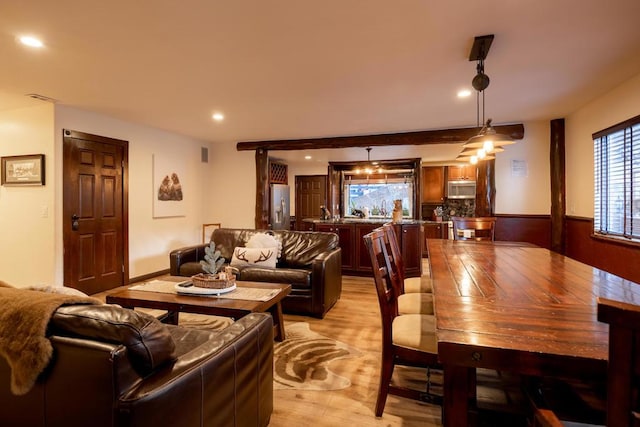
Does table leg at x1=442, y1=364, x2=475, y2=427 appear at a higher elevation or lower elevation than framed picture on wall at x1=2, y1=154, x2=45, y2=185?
lower

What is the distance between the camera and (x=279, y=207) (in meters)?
7.53

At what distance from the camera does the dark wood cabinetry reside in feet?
17.3

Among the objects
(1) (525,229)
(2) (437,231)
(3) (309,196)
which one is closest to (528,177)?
(1) (525,229)

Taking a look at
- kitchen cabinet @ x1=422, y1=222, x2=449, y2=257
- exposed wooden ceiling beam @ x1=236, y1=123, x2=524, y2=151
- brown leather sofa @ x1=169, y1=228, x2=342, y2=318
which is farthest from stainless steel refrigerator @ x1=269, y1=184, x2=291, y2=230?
kitchen cabinet @ x1=422, y1=222, x2=449, y2=257

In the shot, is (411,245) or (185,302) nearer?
(185,302)

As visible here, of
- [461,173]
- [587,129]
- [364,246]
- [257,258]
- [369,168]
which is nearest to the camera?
[257,258]

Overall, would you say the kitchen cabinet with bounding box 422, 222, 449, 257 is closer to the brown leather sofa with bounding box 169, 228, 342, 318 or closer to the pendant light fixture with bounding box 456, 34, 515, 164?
the brown leather sofa with bounding box 169, 228, 342, 318

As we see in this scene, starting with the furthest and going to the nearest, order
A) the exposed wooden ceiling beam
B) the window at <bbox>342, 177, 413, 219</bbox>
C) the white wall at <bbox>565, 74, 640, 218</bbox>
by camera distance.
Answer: the window at <bbox>342, 177, 413, 219</bbox> < the exposed wooden ceiling beam < the white wall at <bbox>565, 74, 640, 218</bbox>

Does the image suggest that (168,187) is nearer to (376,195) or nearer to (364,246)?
(364,246)

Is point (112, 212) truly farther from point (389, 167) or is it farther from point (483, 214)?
point (389, 167)

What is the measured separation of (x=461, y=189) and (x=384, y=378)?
274 inches

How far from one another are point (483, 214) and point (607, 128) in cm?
188

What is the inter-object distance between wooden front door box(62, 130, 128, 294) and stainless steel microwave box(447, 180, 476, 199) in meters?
6.82

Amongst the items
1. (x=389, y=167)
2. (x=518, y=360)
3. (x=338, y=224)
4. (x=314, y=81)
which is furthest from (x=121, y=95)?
(x=389, y=167)
